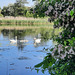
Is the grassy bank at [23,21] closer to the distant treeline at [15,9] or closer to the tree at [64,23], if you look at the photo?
the distant treeline at [15,9]

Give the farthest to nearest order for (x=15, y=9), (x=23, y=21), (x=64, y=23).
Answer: (x=15, y=9), (x=23, y=21), (x=64, y=23)

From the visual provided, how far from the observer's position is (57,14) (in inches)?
120

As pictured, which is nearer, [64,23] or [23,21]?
[64,23]

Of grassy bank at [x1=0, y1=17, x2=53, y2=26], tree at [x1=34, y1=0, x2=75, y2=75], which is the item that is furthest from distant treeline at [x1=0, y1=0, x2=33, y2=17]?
tree at [x1=34, y1=0, x2=75, y2=75]

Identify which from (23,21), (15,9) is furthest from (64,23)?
(15,9)

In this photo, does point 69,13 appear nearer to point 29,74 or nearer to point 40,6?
point 40,6

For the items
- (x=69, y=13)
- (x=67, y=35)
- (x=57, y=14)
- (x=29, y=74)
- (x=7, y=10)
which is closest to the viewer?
A: (x=69, y=13)

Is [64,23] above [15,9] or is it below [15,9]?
above

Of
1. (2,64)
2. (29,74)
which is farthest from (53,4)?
(2,64)

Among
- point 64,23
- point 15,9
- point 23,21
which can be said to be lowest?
point 23,21

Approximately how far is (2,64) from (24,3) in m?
61.6

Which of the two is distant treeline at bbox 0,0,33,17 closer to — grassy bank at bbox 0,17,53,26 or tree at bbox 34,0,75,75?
grassy bank at bbox 0,17,53,26

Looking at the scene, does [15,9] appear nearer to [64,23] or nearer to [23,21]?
[23,21]

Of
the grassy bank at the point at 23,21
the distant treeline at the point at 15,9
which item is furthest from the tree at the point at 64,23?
the distant treeline at the point at 15,9
